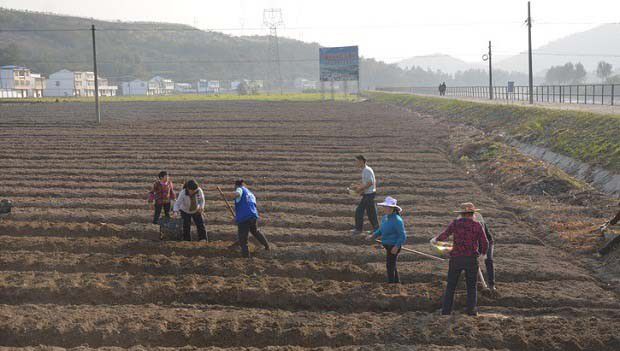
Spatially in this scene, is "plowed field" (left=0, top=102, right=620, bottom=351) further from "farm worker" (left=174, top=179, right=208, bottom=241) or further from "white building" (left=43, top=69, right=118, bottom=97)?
"white building" (left=43, top=69, right=118, bottom=97)

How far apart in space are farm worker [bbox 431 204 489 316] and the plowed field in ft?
0.96

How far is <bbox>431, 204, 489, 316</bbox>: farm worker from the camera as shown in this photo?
8578 millimetres

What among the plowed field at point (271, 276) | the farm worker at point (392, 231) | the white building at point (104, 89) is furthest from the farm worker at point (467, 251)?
the white building at point (104, 89)

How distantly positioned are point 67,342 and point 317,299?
338 centimetres

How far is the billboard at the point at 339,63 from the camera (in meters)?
76.6

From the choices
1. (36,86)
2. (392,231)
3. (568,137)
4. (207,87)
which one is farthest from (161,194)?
(207,87)

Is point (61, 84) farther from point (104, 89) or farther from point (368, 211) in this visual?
point (368, 211)

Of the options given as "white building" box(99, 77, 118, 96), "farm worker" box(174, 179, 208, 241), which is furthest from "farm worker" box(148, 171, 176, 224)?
"white building" box(99, 77, 118, 96)

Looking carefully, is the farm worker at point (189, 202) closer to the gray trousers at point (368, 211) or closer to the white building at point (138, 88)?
the gray trousers at point (368, 211)

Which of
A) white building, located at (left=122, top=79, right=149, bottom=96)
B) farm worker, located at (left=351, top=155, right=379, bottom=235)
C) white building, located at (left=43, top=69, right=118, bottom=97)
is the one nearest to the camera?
farm worker, located at (left=351, top=155, right=379, bottom=235)

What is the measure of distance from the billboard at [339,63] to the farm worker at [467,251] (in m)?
68.6

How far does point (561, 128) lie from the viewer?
2459cm

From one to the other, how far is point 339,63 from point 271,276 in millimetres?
68419

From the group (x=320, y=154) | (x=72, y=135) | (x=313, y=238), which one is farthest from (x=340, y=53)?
(x=313, y=238)
